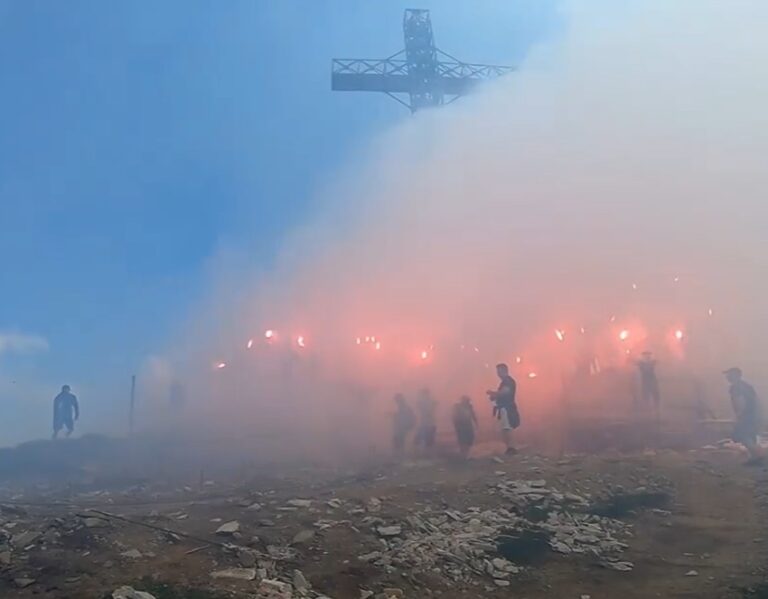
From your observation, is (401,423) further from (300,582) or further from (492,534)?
(300,582)

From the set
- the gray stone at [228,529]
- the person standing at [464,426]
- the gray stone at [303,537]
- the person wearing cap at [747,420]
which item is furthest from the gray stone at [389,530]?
the person wearing cap at [747,420]

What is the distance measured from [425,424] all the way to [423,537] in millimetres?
7395

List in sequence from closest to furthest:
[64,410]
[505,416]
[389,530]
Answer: [389,530] → [505,416] → [64,410]

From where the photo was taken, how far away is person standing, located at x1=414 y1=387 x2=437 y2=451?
1451 centimetres

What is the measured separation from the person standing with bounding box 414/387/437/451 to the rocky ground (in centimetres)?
355

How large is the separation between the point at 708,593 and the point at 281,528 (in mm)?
4479

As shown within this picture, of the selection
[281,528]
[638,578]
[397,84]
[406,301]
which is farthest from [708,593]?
[397,84]

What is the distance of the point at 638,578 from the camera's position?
22.0 ft

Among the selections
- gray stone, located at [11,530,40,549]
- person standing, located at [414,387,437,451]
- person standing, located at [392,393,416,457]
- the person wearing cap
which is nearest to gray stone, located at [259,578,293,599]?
gray stone, located at [11,530,40,549]

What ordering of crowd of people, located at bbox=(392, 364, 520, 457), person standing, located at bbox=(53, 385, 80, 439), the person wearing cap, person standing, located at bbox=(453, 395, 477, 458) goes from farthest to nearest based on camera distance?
person standing, located at bbox=(53, 385, 80, 439)
person standing, located at bbox=(453, 395, 477, 458)
crowd of people, located at bbox=(392, 364, 520, 457)
the person wearing cap

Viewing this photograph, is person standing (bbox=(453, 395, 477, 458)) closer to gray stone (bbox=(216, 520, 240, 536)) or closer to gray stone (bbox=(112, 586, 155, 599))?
gray stone (bbox=(216, 520, 240, 536))

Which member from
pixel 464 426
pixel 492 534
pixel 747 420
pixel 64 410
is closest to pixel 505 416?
pixel 464 426

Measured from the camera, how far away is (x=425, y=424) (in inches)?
589

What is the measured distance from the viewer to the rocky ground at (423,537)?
6.25 metres
